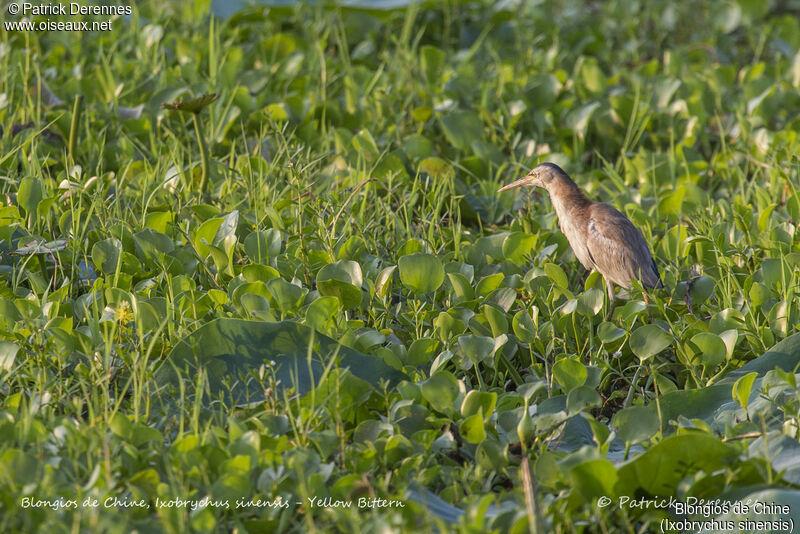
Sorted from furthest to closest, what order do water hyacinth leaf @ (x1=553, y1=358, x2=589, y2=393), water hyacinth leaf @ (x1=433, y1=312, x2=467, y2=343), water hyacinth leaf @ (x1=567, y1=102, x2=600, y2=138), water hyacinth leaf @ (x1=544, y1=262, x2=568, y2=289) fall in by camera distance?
water hyacinth leaf @ (x1=567, y1=102, x2=600, y2=138) < water hyacinth leaf @ (x1=544, y1=262, x2=568, y2=289) < water hyacinth leaf @ (x1=433, y1=312, x2=467, y2=343) < water hyacinth leaf @ (x1=553, y1=358, x2=589, y2=393)

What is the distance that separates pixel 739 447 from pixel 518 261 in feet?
4.42

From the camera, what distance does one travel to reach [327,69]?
17.6 ft

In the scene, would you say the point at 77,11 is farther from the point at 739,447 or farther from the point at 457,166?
the point at 739,447

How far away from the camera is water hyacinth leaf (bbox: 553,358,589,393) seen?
278 centimetres

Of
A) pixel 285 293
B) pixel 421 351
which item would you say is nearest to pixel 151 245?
pixel 285 293

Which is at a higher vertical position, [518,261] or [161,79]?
[161,79]

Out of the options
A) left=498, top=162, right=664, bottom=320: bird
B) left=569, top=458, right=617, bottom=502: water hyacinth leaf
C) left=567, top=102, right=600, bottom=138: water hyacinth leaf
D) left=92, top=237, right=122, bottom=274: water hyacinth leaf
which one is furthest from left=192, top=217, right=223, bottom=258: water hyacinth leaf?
left=567, top=102, right=600, bottom=138: water hyacinth leaf

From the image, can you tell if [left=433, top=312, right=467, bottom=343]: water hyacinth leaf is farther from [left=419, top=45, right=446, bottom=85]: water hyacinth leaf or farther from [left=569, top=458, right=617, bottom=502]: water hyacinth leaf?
[left=419, top=45, right=446, bottom=85]: water hyacinth leaf

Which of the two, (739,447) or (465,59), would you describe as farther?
(465,59)

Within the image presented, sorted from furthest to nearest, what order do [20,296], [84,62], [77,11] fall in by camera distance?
[77,11] → [84,62] → [20,296]

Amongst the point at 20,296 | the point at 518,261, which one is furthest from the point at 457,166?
the point at 20,296

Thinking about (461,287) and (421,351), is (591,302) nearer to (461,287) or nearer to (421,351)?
(461,287)

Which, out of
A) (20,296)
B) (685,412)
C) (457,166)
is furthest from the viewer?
(457,166)

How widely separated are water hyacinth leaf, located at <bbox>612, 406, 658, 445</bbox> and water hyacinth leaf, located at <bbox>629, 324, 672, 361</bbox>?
0.38 m
